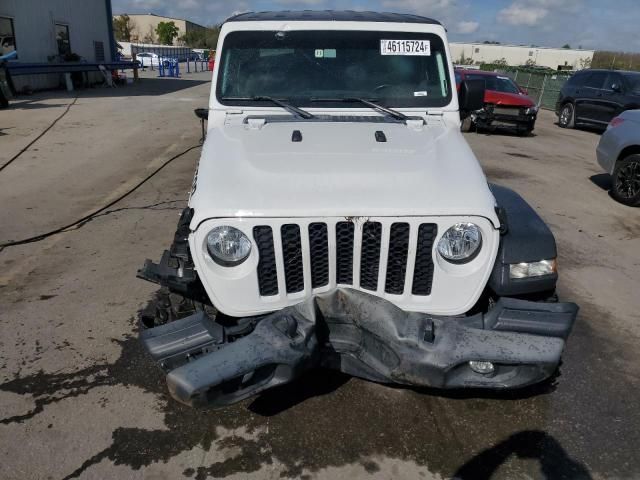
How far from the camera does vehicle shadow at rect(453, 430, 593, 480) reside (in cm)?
275

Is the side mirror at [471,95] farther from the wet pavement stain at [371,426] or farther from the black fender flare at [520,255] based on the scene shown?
the wet pavement stain at [371,426]

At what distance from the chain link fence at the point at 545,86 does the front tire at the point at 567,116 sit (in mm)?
6930

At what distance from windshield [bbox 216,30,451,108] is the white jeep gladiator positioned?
0.91 m

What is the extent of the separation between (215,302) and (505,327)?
4.86 ft

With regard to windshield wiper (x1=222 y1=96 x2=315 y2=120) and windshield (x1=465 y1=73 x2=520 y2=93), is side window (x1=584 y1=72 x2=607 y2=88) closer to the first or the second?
windshield (x1=465 y1=73 x2=520 y2=93)

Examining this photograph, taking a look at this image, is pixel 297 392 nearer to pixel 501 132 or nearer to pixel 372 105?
pixel 372 105

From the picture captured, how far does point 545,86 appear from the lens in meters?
24.8

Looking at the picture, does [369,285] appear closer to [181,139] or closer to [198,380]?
[198,380]

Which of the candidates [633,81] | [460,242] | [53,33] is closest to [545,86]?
[633,81]

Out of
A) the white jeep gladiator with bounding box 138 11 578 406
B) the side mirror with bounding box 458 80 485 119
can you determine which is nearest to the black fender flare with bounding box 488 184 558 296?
the white jeep gladiator with bounding box 138 11 578 406

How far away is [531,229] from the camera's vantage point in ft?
9.98

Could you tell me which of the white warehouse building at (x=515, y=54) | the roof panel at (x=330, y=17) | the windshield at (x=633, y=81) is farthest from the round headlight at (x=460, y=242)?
the white warehouse building at (x=515, y=54)

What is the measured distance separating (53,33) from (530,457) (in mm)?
25908

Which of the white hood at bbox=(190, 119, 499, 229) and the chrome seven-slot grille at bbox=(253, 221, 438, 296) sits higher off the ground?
the white hood at bbox=(190, 119, 499, 229)
